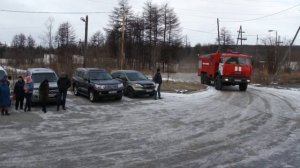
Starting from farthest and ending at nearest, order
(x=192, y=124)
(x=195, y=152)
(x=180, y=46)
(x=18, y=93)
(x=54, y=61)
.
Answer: (x=180, y=46), (x=54, y=61), (x=18, y=93), (x=192, y=124), (x=195, y=152)

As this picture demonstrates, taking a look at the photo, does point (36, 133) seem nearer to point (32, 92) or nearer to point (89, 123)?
point (89, 123)

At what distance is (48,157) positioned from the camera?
9.65m

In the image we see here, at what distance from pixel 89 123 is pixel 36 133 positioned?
2.59m

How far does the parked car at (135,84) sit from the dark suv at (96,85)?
1378 mm

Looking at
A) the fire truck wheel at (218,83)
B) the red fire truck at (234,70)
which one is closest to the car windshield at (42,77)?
the red fire truck at (234,70)

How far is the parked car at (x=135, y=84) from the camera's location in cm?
2386

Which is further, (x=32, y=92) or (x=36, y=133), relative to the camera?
(x=32, y=92)

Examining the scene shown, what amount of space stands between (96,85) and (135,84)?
2.87 meters

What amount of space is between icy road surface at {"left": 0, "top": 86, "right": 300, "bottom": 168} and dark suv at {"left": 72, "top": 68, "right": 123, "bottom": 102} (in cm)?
117

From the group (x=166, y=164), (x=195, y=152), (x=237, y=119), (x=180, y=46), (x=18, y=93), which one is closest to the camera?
(x=166, y=164)

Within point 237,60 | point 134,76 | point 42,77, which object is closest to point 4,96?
point 42,77

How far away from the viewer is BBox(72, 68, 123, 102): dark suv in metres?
21.8

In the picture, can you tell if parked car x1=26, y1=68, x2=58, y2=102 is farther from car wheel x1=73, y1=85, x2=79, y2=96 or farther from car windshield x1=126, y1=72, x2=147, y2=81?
car windshield x1=126, y1=72, x2=147, y2=81

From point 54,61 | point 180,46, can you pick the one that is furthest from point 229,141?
point 180,46
